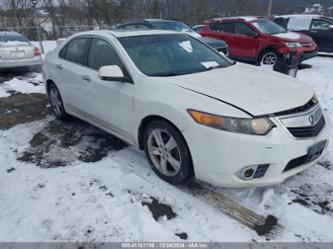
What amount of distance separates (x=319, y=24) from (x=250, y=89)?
11.2 m

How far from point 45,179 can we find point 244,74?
8.32 ft

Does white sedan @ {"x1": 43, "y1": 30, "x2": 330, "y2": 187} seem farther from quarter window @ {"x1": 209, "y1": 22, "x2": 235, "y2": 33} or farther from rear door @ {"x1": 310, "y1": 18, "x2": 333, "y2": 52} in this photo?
rear door @ {"x1": 310, "y1": 18, "x2": 333, "y2": 52}

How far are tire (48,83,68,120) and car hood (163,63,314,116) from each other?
8.09ft

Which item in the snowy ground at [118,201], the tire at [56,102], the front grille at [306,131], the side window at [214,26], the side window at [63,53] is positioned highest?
the side window at [214,26]

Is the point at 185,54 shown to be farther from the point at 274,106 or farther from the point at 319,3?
the point at 319,3

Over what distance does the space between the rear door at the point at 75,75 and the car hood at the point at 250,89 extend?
4.79 ft

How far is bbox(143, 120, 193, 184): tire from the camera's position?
2782 mm

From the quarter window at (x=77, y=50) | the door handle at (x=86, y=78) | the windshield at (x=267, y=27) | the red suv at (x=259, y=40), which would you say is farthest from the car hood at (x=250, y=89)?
the windshield at (x=267, y=27)

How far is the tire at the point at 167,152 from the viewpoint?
110 inches

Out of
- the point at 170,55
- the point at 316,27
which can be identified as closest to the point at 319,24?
the point at 316,27

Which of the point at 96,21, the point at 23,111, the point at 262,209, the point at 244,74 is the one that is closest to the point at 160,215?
the point at 262,209

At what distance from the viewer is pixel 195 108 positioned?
261cm

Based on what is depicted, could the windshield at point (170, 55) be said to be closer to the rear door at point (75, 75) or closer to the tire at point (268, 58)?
the rear door at point (75, 75)

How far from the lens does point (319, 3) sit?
86.1ft
